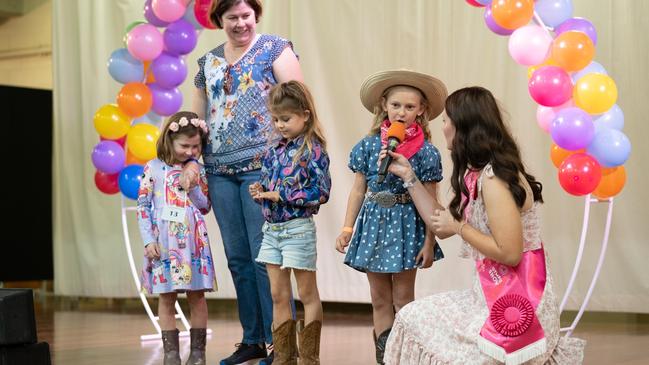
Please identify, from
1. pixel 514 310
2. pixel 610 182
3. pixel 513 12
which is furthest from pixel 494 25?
pixel 514 310

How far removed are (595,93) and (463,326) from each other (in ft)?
5.83

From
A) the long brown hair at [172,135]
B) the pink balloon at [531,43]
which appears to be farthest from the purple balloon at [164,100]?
the pink balloon at [531,43]

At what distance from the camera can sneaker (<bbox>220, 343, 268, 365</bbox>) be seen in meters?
3.87

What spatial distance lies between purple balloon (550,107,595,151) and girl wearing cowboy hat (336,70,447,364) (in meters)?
0.93

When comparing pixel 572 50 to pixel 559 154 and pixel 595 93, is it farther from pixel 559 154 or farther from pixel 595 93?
pixel 559 154

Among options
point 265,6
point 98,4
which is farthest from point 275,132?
point 98,4

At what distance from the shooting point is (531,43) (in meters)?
4.26

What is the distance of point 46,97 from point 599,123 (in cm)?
442

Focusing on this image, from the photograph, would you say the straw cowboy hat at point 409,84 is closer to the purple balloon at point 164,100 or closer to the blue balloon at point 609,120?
the blue balloon at point 609,120

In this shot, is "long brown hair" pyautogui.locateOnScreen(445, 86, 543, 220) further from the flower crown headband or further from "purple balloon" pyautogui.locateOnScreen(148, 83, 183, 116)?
"purple balloon" pyautogui.locateOnScreen(148, 83, 183, 116)

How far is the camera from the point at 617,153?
14.0 feet

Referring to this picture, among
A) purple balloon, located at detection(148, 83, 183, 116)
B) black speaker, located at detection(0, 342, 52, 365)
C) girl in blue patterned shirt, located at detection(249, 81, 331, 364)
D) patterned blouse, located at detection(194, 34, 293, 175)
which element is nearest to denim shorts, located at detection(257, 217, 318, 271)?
girl in blue patterned shirt, located at detection(249, 81, 331, 364)

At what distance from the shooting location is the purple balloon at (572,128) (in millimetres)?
4188

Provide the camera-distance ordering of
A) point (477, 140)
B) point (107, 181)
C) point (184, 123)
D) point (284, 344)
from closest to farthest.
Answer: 1. point (477, 140)
2. point (284, 344)
3. point (184, 123)
4. point (107, 181)
